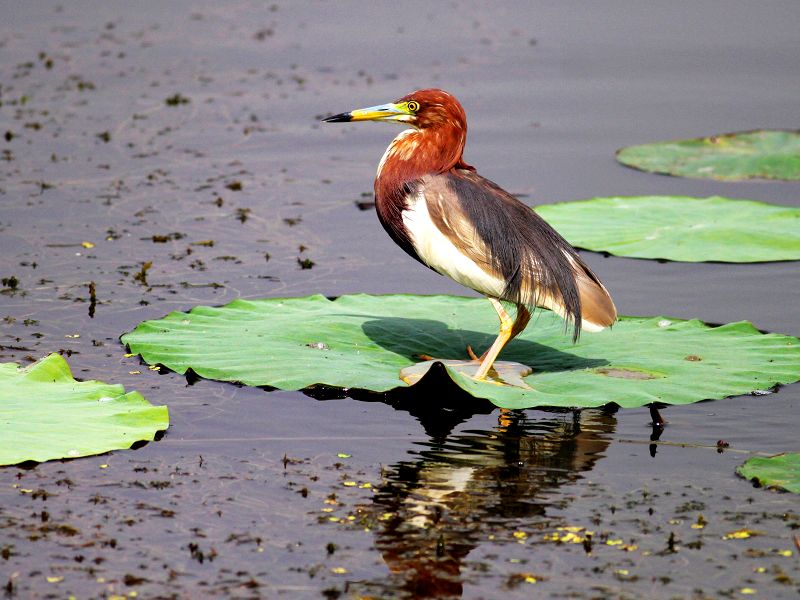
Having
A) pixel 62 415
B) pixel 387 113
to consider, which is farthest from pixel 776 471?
pixel 62 415

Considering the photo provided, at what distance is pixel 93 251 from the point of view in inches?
418

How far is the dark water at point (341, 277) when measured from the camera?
18.9ft

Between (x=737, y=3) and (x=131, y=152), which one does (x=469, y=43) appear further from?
(x=131, y=152)

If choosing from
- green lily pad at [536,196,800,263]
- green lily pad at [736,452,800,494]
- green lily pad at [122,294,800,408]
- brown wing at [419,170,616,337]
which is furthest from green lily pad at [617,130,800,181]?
green lily pad at [736,452,800,494]

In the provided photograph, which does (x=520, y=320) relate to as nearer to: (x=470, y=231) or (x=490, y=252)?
(x=490, y=252)

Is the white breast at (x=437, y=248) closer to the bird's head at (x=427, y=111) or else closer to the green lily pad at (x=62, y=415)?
the bird's head at (x=427, y=111)

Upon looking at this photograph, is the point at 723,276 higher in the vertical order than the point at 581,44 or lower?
lower

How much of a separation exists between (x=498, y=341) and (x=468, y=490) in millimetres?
1381

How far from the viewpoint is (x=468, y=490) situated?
6465 mm

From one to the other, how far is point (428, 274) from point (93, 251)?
8.38ft

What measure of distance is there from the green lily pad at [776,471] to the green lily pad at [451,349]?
71cm

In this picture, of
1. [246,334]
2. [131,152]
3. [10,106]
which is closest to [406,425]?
[246,334]

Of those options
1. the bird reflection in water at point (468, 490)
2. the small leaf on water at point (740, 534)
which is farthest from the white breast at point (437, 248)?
the small leaf on water at point (740, 534)

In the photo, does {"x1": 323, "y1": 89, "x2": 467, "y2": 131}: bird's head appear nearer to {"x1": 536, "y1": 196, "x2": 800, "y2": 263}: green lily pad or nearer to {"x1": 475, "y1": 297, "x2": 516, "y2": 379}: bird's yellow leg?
{"x1": 475, "y1": 297, "x2": 516, "y2": 379}: bird's yellow leg
